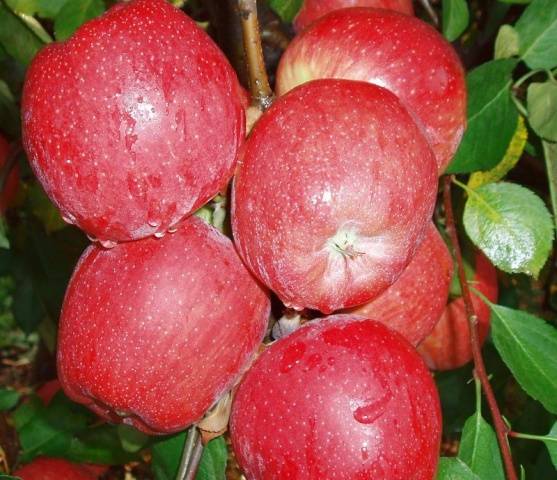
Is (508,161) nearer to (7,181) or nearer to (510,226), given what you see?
(510,226)

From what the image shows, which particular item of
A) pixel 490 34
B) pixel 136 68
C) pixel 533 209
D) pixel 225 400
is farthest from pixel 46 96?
pixel 490 34

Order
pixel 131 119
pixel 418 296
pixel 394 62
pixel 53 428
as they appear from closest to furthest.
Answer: pixel 131 119 < pixel 394 62 < pixel 418 296 < pixel 53 428

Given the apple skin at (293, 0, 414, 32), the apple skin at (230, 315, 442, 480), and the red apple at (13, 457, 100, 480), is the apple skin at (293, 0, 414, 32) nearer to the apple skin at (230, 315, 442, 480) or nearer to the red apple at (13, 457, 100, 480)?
the apple skin at (230, 315, 442, 480)

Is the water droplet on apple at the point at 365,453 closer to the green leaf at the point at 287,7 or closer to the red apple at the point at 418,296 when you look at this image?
the red apple at the point at 418,296

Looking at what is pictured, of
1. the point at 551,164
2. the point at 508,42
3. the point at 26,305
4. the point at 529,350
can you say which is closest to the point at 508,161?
the point at 551,164

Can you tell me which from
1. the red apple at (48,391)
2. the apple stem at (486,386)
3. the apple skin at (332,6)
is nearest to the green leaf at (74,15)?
the apple skin at (332,6)

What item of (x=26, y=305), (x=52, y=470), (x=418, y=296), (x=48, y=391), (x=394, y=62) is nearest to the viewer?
(x=394, y=62)

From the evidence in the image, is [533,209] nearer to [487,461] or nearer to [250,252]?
[487,461]
